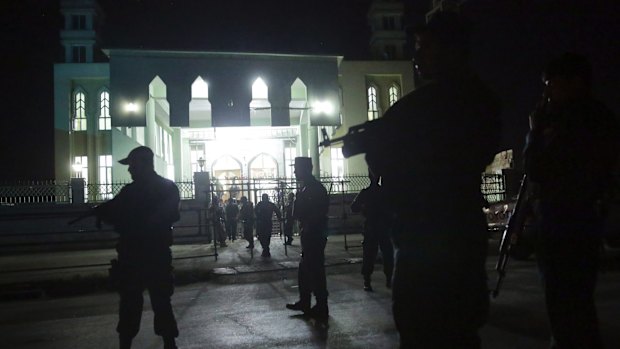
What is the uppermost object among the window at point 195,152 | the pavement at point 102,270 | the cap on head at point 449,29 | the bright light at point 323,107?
the bright light at point 323,107

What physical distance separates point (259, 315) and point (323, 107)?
19.5 meters

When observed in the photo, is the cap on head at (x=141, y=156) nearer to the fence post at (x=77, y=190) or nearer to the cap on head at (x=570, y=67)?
the cap on head at (x=570, y=67)

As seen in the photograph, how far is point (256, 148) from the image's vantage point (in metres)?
28.7

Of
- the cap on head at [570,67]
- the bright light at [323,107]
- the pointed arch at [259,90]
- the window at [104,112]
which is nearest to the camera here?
the cap on head at [570,67]

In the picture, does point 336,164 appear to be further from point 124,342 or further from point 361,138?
point 361,138

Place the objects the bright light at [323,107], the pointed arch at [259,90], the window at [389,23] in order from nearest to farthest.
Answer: the bright light at [323,107] < the pointed arch at [259,90] < the window at [389,23]

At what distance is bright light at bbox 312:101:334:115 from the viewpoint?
24.8 meters

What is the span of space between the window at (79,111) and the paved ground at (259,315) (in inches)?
804

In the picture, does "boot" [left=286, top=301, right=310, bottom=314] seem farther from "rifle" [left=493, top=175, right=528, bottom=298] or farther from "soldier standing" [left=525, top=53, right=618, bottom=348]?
"soldier standing" [left=525, top=53, right=618, bottom=348]

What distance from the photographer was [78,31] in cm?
2880

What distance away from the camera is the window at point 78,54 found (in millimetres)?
28875

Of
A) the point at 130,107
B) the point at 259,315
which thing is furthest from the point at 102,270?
the point at 130,107

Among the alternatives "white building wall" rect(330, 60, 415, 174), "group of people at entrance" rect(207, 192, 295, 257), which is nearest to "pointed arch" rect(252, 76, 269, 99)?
"white building wall" rect(330, 60, 415, 174)

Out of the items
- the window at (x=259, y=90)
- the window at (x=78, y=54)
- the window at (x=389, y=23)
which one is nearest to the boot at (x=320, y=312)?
the window at (x=259, y=90)
